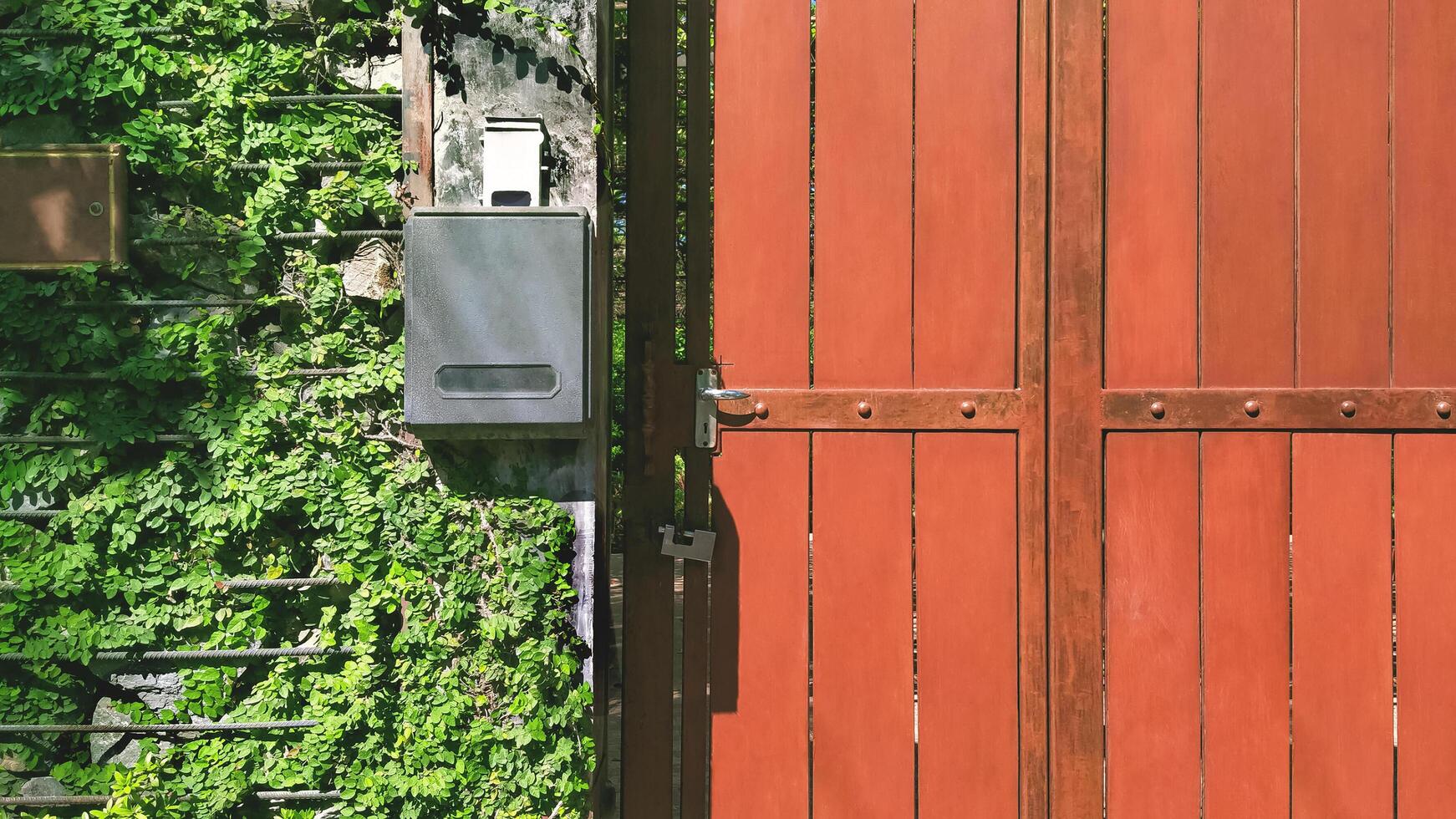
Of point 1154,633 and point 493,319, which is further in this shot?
point 1154,633

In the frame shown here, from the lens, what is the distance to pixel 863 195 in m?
1.91

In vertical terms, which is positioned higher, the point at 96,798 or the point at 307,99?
the point at 307,99

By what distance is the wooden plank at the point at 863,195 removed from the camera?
1.91 metres

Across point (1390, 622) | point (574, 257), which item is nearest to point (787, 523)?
point (574, 257)

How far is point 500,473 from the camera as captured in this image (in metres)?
→ 1.62

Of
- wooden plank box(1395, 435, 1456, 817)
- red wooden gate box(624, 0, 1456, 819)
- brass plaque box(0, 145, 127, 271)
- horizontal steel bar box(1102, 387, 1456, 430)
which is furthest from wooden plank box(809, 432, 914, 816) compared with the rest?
brass plaque box(0, 145, 127, 271)

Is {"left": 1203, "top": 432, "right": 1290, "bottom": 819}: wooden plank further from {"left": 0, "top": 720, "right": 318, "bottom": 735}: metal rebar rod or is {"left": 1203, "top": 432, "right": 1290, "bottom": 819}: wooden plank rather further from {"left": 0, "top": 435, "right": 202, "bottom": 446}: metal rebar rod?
{"left": 0, "top": 435, "right": 202, "bottom": 446}: metal rebar rod

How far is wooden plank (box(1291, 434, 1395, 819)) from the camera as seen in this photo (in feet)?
6.08

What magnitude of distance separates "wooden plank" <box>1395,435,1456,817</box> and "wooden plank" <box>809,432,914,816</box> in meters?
1.11

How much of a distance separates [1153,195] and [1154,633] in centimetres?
100

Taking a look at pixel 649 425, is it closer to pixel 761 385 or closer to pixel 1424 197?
pixel 761 385

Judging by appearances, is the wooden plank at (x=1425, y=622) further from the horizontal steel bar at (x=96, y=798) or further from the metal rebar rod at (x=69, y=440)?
the metal rebar rod at (x=69, y=440)

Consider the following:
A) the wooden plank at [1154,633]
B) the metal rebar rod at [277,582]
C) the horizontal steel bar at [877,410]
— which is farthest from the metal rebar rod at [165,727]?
the wooden plank at [1154,633]

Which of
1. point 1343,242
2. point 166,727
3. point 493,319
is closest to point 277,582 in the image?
point 166,727
